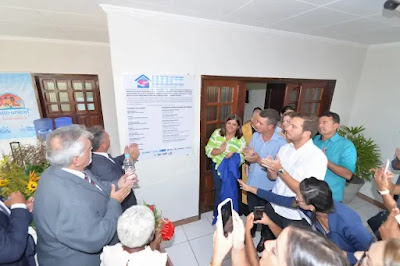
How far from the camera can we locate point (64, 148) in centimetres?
108

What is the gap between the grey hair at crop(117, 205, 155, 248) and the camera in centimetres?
96

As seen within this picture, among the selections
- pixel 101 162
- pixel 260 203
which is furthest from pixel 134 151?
pixel 260 203

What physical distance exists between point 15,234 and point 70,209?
0.29 metres

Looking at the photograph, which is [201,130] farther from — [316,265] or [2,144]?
[2,144]

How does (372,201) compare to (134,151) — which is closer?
(134,151)

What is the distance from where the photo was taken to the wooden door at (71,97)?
3447 millimetres

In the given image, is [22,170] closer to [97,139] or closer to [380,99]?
[97,139]

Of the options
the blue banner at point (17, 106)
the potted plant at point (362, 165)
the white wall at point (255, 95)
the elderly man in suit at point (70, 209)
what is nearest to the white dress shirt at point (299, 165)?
the elderly man in suit at point (70, 209)

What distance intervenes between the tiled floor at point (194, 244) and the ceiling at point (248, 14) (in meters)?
2.65

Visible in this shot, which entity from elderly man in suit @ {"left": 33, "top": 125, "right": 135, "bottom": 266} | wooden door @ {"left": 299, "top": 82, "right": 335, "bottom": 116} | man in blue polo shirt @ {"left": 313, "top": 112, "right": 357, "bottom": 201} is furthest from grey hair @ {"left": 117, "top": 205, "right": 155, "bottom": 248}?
wooden door @ {"left": 299, "top": 82, "right": 335, "bottom": 116}

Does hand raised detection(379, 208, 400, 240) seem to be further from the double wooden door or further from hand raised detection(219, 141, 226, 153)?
the double wooden door

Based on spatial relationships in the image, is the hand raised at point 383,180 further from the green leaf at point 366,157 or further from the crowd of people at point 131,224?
the green leaf at point 366,157

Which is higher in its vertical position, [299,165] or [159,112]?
[159,112]

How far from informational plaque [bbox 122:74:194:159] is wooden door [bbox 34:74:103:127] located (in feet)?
7.83
